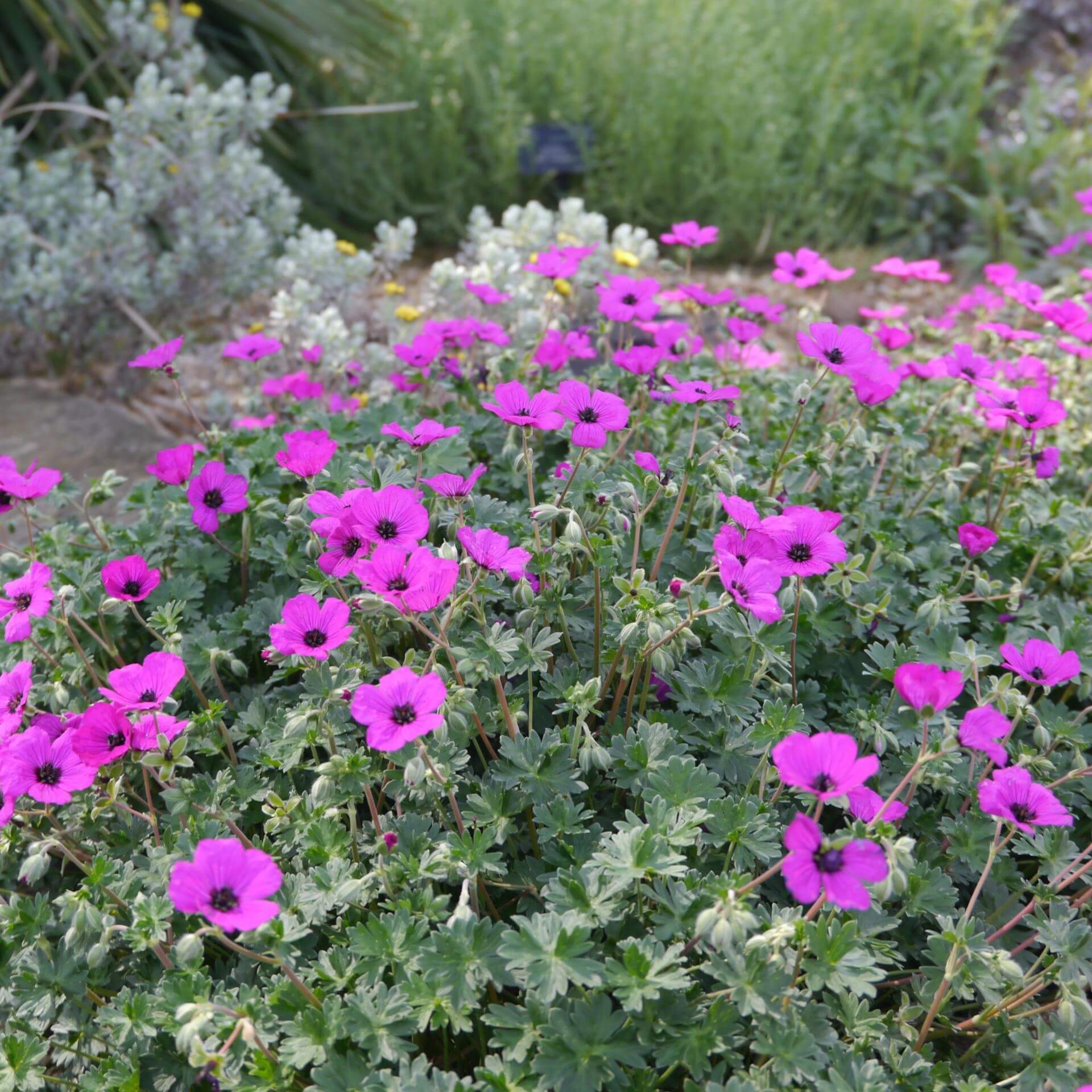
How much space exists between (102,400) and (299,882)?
118 inches

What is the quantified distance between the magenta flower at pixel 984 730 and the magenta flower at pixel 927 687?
4 cm

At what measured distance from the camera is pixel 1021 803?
4.13 ft

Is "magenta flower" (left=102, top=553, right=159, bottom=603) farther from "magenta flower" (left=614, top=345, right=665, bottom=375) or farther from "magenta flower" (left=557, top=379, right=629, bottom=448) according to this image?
"magenta flower" (left=614, top=345, right=665, bottom=375)

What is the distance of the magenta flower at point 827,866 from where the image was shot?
100 centimetres

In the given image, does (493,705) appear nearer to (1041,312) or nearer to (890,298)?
(1041,312)

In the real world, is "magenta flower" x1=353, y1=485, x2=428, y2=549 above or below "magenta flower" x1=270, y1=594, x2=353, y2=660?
above

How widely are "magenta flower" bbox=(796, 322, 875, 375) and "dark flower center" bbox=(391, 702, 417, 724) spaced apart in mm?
904

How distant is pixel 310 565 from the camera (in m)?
1.70

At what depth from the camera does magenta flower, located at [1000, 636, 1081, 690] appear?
4.64ft

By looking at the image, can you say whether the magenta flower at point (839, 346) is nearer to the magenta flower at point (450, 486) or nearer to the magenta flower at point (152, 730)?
the magenta flower at point (450, 486)

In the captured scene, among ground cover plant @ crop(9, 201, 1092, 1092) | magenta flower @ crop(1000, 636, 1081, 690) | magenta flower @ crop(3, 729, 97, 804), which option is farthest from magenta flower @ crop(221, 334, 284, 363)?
magenta flower @ crop(1000, 636, 1081, 690)

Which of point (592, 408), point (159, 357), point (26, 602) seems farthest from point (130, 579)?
point (592, 408)

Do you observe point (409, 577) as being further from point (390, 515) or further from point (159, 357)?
point (159, 357)

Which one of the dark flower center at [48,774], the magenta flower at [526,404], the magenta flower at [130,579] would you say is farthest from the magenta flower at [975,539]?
the dark flower center at [48,774]
